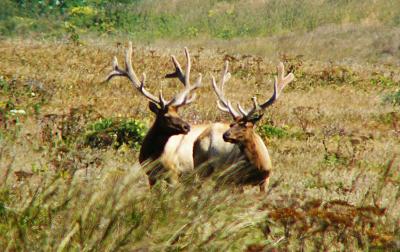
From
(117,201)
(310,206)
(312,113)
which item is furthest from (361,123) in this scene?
(117,201)

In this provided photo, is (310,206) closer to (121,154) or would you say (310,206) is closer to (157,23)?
(121,154)

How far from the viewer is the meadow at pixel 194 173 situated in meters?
3.96

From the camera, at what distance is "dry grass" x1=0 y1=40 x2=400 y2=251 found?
3.93m

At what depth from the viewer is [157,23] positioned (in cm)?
4462

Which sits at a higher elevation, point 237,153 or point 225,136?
point 225,136

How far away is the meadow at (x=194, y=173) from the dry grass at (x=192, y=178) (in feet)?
0.06

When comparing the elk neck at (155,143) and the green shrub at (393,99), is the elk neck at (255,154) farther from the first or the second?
the green shrub at (393,99)

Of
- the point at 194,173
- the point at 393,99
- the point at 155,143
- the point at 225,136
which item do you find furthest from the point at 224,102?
the point at 393,99

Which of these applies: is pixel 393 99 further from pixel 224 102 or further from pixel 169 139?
pixel 169 139

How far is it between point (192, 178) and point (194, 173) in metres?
0.17

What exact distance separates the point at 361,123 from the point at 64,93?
5836mm

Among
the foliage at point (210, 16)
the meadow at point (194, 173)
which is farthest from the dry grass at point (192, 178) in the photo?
the foliage at point (210, 16)

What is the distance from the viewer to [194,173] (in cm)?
450

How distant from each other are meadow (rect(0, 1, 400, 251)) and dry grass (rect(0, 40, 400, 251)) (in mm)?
17
